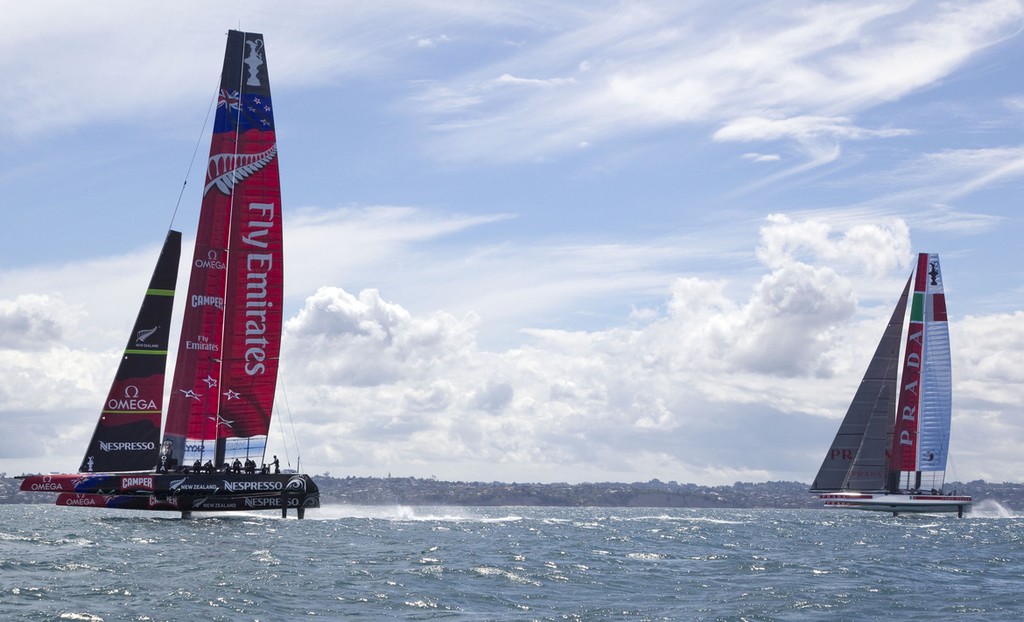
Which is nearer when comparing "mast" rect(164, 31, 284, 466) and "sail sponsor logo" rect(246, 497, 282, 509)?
"sail sponsor logo" rect(246, 497, 282, 509)

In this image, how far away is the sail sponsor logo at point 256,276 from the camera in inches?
1938

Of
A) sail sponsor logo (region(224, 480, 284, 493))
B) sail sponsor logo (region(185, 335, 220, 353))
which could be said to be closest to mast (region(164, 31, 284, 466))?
sail sponsor logo (region(185, 335, 220, 353))

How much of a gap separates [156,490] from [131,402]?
149 inches

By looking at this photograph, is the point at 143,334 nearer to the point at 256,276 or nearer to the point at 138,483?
the point at 256,276

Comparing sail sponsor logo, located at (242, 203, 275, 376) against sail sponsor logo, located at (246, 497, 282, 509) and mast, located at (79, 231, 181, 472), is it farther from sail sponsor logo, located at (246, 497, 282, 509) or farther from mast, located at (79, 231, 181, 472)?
sail sponsor logo, located at (246, 497, 282, 509)

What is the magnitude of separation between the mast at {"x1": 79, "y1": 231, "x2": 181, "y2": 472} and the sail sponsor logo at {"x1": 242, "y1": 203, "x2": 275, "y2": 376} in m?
3.27

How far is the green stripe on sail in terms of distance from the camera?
255 feet

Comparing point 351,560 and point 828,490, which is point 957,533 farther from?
point 351,560

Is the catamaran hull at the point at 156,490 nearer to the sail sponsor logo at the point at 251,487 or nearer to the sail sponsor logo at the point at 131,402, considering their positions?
the sail sponsor logo at the point at 251,487

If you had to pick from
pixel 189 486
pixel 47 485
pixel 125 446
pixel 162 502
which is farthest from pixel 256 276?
pixel 47 485

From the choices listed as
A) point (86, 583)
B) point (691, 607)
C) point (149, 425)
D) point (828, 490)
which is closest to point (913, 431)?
point (828, 490)

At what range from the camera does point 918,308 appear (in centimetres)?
7800

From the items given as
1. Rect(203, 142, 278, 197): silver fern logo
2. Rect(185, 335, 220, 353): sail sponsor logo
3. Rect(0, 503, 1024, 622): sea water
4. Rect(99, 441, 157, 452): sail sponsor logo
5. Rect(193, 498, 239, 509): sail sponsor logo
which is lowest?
Rect(0, 503, 1024, 622): sea water

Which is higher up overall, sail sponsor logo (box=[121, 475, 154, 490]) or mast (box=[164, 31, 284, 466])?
mast (box=[164, 31, 284, 466])
